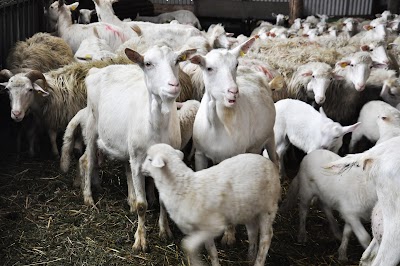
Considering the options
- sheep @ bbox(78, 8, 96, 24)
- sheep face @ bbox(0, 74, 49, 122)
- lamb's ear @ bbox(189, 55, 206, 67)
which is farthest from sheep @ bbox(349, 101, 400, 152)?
sheep @ bbox(78, 8, 96, 24)

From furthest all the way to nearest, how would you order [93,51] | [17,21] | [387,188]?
[17,21] → [93,51] → [387,188]

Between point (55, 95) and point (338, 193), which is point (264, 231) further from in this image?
point (55, 95)

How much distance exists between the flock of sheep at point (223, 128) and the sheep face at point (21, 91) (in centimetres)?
1

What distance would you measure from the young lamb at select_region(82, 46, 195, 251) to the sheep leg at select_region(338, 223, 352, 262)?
156 cm

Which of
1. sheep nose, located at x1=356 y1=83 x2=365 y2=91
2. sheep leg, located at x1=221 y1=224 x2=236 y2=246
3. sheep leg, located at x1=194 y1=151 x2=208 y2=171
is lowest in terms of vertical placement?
sheep leg, located at x1=221 y1=224 x2=236 y2=246

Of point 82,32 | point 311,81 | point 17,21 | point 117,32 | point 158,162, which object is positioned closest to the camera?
point 158,162

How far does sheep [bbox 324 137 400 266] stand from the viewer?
3.42 metres

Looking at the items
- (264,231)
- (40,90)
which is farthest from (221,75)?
(40,90)

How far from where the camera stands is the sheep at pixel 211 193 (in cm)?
373

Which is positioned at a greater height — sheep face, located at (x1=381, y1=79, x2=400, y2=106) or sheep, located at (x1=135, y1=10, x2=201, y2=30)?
sheep, located at (x1=135, y1=10, x2=201, y2=30)

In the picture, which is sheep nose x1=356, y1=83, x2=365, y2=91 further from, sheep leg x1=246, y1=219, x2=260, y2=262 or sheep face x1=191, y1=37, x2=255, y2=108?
sheep leg x1=246, y1=219, x2=260, y2=262

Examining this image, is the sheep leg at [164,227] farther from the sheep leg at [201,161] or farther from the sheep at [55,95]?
the sheep at [55,95]

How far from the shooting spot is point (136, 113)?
470 cm

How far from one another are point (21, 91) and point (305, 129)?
3.37 m
